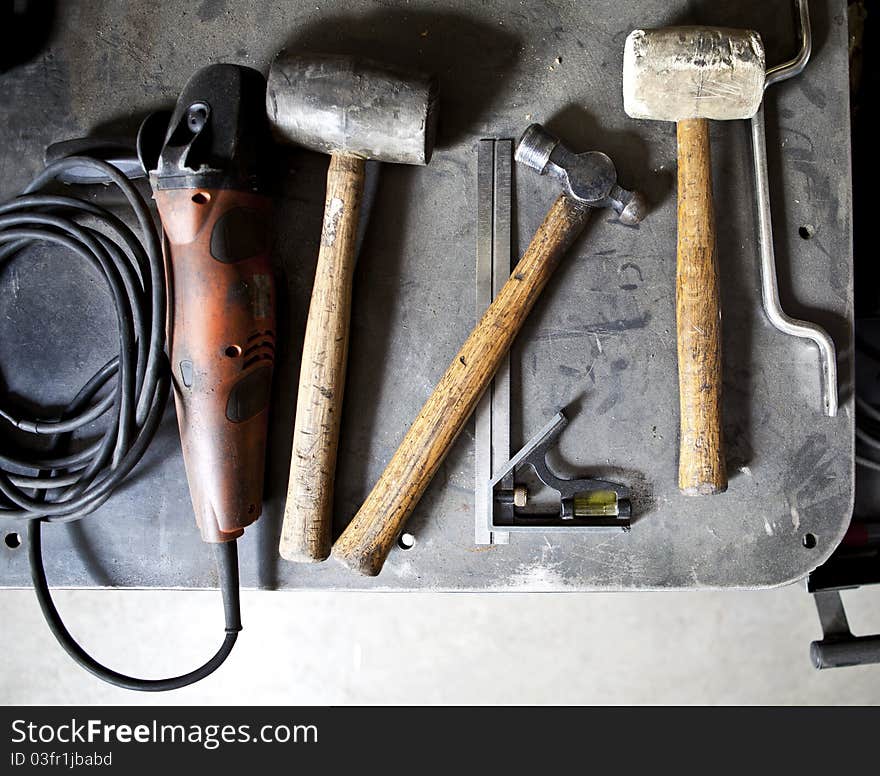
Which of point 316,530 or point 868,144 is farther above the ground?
point 868,144

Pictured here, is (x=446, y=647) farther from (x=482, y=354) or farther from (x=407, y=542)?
(x=482, y=354)

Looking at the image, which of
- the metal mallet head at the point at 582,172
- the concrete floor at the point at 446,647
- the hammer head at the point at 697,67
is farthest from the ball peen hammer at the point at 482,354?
the concrete floor at the point at 446,647

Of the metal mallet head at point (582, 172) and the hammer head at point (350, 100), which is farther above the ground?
the hammer head at point (350, 100)

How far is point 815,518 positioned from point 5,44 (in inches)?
51.5

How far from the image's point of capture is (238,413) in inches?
33.1

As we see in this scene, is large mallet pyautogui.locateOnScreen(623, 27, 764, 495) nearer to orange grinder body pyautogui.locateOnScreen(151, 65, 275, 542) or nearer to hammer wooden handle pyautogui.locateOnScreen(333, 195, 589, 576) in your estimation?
hammer wooden handle pyautogui.locateOnScreen(333, 195, 589, 576)

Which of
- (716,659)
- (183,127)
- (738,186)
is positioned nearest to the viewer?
(183,127)

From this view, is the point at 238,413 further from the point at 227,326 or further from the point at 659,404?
the point at 659,404

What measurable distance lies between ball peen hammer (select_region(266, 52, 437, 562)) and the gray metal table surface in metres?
0.06

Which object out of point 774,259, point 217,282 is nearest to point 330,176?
point 217,282

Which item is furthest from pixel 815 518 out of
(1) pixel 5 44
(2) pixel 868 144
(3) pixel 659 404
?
(1) pixel 5 44

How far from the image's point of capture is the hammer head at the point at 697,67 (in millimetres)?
827

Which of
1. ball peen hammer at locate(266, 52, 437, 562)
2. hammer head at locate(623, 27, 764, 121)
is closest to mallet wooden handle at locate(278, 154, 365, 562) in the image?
ball peen hammer at locate(266, 52, 437, 562)

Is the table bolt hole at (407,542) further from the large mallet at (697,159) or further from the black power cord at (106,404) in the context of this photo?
the large mallet at (697,159)
